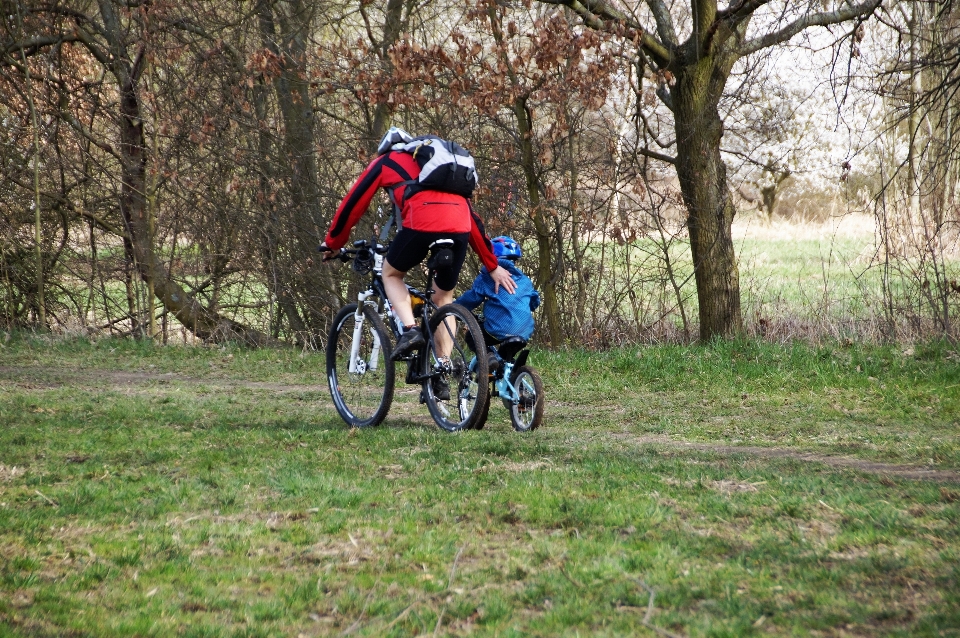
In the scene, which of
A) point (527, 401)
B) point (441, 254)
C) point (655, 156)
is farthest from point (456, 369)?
point (655, 156)

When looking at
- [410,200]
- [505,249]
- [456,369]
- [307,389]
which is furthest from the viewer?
[307,389]

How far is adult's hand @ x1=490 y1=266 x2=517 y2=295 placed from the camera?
23.3 feet

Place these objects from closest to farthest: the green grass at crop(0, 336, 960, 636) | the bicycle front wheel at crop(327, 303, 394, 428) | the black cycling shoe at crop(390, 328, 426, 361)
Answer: the green grass at crop(0, 336, 960, 636), the black cycling shoe at crop(390, 328, 426, 361), the bicycle front wheel at crop(327, 303, 394, 428)

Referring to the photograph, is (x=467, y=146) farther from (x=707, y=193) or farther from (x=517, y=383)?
(x=517, y=383)

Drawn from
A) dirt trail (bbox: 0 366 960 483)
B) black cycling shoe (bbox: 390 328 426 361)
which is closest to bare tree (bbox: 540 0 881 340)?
dirt trail (bbox: 0 366 960 483)

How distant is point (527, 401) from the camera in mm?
7059

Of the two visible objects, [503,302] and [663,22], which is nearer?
[503,302]

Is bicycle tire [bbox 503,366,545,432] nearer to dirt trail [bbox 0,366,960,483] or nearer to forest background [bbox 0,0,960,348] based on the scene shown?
dirt trail [bbox 0,366,960,483]

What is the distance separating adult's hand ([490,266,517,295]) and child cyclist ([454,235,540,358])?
0.01 m

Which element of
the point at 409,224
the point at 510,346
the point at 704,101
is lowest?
the point at 510,346

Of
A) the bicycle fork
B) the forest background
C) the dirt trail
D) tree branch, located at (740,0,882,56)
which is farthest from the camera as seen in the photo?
tree branch, located at (740,0,882,56)

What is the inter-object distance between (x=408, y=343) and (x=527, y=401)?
91 centimetres

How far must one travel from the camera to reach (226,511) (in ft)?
15.1

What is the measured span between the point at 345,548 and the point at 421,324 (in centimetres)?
316
